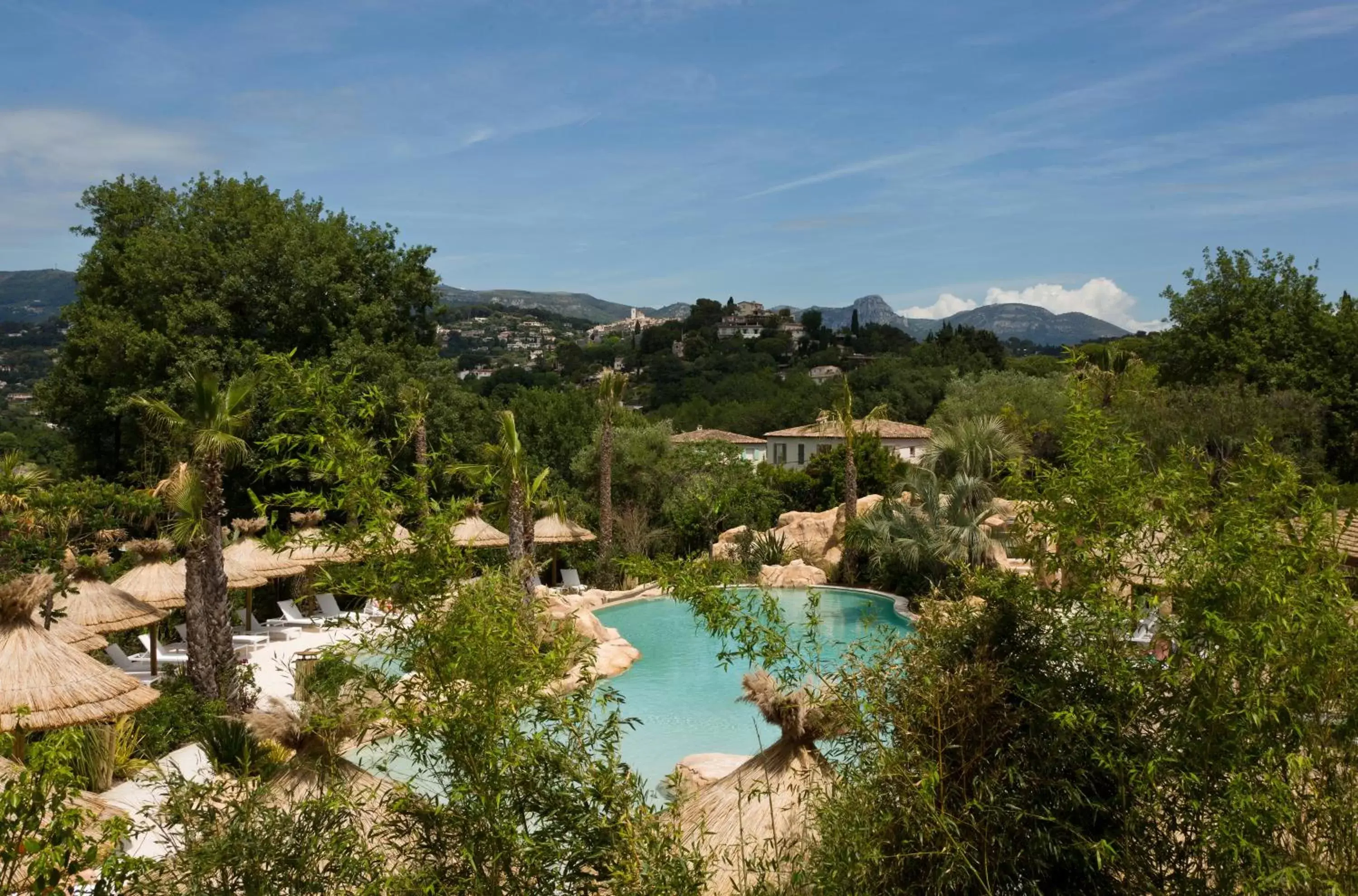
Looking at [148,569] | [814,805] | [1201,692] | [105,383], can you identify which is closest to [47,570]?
[148,569]

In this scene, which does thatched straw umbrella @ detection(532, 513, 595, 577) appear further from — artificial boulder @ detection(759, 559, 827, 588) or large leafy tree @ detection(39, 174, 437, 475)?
large leafy tree @ detection(39, 174, 437, 475)

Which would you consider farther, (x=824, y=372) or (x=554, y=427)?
(x=824, y=372)

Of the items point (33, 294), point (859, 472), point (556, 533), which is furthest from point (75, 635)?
point (33, 294)

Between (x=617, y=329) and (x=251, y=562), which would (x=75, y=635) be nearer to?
(x=251, y=562)

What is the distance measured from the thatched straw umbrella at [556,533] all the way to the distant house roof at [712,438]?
513 centimetres

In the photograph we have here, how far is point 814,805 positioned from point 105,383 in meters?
22.4

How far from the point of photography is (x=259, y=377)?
62.0 ft

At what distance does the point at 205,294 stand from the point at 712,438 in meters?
15.1

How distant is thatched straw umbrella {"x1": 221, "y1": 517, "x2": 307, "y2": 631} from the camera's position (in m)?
15.6

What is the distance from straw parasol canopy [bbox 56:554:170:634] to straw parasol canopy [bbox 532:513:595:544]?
887 centimetres

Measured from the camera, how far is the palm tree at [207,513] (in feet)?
34.9

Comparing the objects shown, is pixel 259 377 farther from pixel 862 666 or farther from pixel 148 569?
pixel 862 666

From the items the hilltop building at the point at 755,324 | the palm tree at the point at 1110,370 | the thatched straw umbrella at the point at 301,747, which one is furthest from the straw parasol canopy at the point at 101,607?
the hilltop building at the point at 755,324

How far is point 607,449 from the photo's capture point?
21.6m
